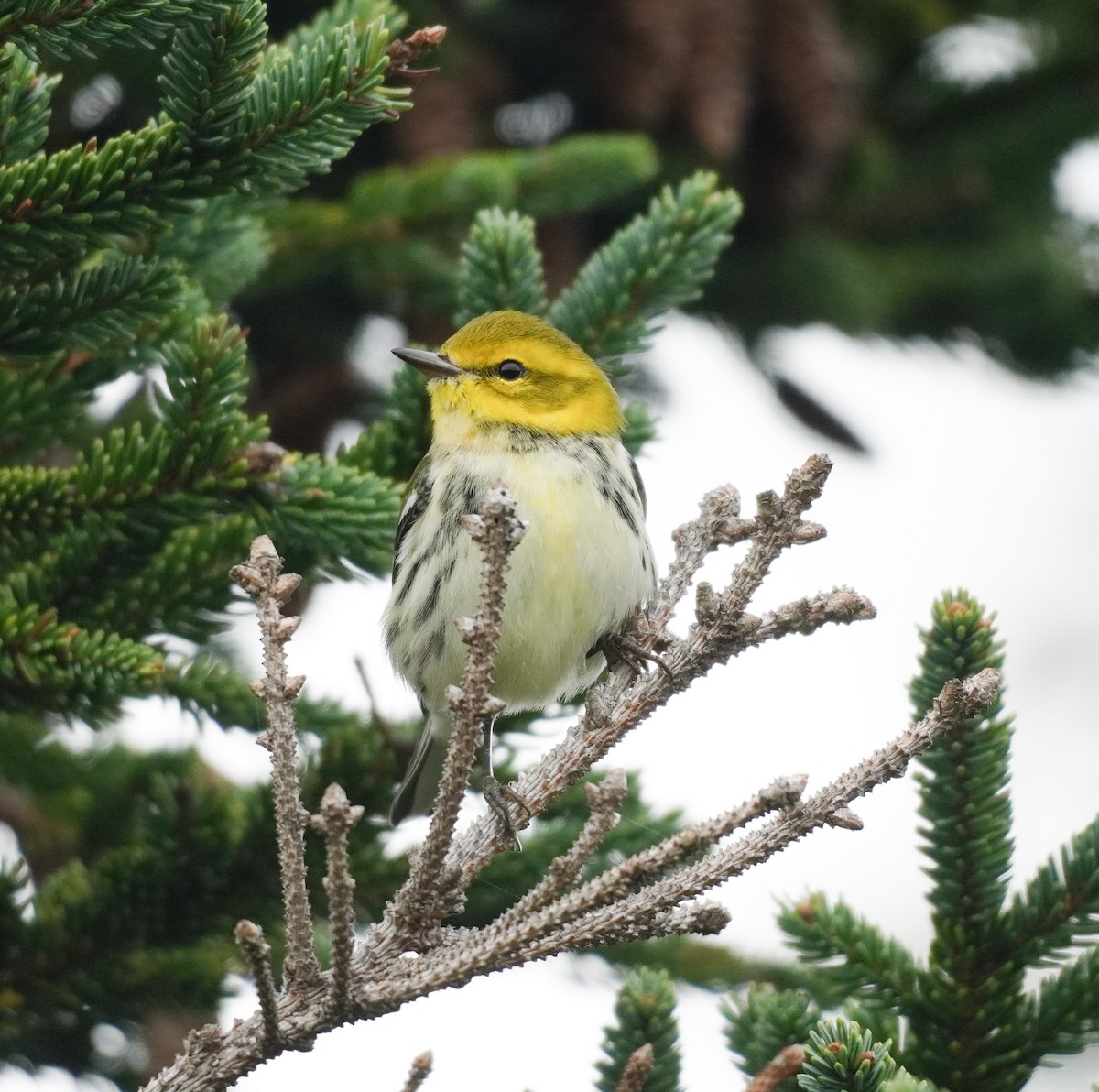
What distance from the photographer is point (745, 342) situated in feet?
14.8

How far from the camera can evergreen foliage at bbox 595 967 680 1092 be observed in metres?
2.11

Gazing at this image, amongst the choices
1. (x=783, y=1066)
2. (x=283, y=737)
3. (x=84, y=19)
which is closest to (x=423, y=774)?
(x=283, y=737)

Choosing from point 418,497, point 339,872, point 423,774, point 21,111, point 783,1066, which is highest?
point 21,111

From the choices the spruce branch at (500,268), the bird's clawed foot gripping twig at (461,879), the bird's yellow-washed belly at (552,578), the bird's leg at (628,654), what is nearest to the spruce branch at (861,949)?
the bird's leg at (628,654)

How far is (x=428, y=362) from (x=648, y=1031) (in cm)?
154

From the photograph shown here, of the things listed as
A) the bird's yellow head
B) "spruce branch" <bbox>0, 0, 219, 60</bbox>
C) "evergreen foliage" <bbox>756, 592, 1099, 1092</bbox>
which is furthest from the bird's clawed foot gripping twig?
the bird's yellow head

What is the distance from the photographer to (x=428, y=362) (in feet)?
10.2

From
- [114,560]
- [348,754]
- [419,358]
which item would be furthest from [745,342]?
[114,560]

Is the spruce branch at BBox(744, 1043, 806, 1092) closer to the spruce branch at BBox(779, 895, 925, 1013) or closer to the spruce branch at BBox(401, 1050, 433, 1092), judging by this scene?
the spruce branch at BBox(401, 1050, 433, 1092)

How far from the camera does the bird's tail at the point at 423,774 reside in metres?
2.79

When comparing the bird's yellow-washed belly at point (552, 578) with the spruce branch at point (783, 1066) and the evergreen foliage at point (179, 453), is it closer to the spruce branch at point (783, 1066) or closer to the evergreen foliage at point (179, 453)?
the evergreen foliage at point (179, 453)

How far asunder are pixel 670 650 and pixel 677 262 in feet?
3.13

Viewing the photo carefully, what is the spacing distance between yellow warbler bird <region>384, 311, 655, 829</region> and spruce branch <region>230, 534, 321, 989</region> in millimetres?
1292

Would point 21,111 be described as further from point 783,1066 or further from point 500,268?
point 783,1066
